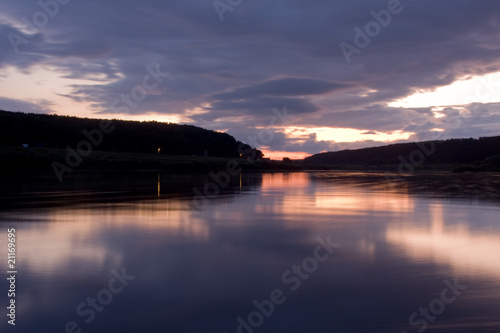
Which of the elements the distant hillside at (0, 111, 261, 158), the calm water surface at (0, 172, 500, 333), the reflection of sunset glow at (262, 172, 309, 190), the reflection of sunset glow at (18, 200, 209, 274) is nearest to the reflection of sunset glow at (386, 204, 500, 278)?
the calm water surface at (0, 172, 500, 333)

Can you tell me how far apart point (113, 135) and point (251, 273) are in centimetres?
12127

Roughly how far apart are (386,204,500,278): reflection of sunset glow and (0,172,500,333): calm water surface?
0.03 metres

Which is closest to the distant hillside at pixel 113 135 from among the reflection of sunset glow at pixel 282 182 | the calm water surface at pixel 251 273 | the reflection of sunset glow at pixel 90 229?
the reflection of sunset glow at pixel 282 182

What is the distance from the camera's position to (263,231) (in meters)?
11.8

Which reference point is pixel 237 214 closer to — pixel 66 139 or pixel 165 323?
pixel 165 323

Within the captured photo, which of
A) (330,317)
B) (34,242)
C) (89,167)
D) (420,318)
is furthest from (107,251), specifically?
(89,167)

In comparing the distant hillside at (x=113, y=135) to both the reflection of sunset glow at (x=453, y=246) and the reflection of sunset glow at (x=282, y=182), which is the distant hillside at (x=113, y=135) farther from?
the reflection of sunset glow at (x=453, y=246)

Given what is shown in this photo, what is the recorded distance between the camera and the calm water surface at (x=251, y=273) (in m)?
5.50

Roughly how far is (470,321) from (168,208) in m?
12.2

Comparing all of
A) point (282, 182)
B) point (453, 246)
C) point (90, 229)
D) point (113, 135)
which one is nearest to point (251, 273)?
point (453, 246)

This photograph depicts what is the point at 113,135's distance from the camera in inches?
4825

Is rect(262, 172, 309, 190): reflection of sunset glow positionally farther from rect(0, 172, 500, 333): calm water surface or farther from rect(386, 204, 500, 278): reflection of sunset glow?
rect(386, 204, 500, 278): reflection of sunset glow

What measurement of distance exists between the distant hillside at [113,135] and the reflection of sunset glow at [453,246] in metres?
90.2

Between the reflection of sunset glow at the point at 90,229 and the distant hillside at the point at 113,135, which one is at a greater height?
the distant hillside at the point at 113,135
